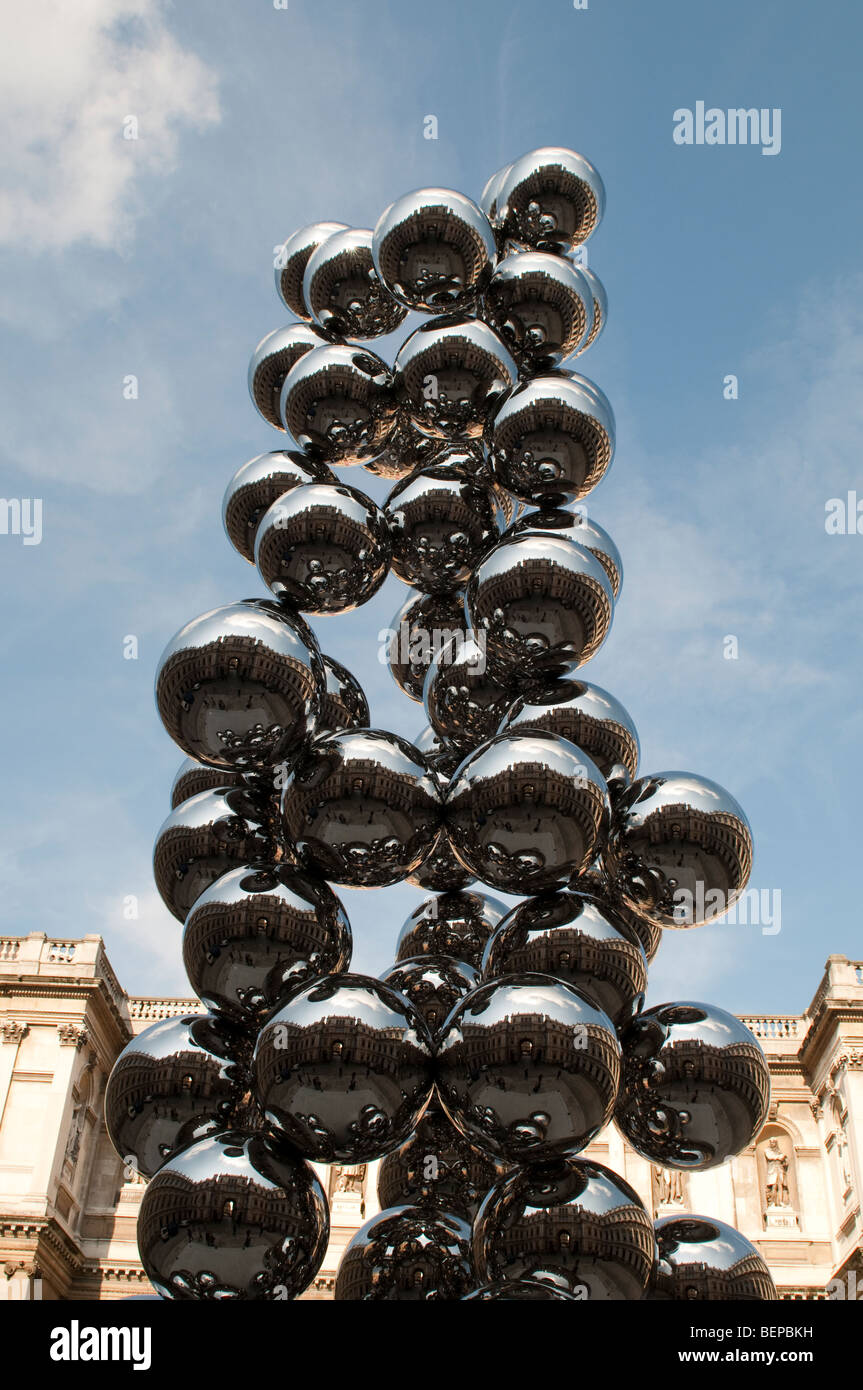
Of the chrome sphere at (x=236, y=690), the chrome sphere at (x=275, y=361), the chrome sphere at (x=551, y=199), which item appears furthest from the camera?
the chrome sphere at (x=275, y=361)

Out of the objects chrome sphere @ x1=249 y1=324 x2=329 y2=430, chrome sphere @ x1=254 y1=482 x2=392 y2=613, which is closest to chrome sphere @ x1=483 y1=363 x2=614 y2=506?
chrome sphere @ x1=254 y1=482 x2=392 y2=613

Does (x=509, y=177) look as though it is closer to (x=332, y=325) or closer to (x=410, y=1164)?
(x=332, y=325)

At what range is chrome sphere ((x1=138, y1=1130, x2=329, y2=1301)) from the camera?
183 centimetres

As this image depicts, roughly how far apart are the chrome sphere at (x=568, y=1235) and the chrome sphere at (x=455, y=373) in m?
1.93

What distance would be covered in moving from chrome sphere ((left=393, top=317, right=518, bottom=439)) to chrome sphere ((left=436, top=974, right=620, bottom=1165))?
5.44 feet

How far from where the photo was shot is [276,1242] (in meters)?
1.88

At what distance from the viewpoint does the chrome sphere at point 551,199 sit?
329 cm

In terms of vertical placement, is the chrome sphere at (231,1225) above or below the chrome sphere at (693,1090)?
below

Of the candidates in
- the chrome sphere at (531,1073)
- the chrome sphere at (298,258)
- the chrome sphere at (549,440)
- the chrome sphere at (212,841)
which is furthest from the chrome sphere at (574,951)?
the chrome sphere at (298,258)

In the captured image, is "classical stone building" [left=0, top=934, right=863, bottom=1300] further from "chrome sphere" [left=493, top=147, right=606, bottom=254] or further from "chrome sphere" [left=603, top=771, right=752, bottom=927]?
"chrome sphere" [left=493, top=147, right=606, bottom=254]

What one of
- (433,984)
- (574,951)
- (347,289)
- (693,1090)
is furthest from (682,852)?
(347,289)

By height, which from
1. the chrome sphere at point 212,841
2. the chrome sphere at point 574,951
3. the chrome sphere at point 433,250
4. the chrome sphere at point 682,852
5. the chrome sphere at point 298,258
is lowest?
the chrome sphere at point 574,951

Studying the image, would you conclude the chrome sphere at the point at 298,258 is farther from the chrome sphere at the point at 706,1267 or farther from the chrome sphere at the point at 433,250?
the chrome sphere at the point at 706,1267
